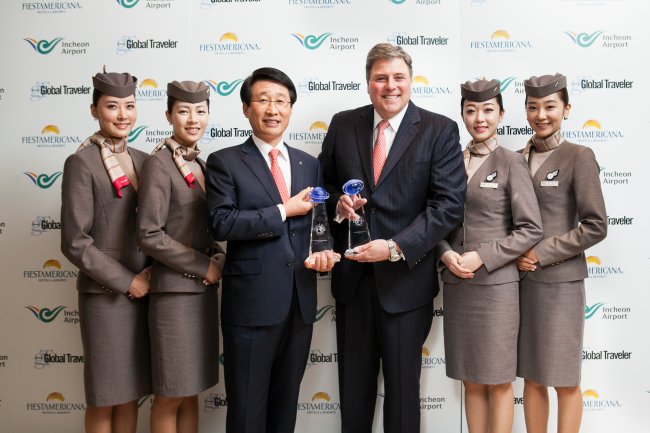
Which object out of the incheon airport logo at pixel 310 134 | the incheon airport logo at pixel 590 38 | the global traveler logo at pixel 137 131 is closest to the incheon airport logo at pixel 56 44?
the global traveler logo at pixel 137 131

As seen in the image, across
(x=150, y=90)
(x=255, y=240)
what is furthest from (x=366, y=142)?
(x=150, y=90)

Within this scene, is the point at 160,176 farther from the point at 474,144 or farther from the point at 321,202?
the point at 474,144

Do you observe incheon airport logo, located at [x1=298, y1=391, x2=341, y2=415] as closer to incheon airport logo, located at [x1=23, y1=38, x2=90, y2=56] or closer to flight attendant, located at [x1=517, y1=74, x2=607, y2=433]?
flight attendant, located at [x1=517, y1=74, x2=607, y2=433]

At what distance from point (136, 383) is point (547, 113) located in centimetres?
265

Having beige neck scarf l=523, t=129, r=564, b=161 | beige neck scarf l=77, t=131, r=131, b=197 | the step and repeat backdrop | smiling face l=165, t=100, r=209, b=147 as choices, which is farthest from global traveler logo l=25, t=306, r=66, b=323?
beige neck scarf l=523, t=129, r=564, b=161

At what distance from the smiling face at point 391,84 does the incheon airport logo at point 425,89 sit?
78 cm

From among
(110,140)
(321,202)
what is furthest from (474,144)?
(110,140)

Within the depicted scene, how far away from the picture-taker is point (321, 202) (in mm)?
1901

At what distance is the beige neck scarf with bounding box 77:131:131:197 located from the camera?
211 cm

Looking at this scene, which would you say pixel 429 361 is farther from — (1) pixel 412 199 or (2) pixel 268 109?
(2) pixel 268 109

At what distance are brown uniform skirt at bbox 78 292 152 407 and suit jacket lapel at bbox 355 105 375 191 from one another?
1.38 meters

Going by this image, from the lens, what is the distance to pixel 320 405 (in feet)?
9.68

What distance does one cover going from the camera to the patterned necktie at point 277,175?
202 cm

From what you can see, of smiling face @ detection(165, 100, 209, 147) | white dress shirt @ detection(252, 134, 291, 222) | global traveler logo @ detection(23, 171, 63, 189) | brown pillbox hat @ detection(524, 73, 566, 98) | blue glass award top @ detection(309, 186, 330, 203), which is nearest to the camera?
blue glass award top @ detection(309, 186, 330, 203)
